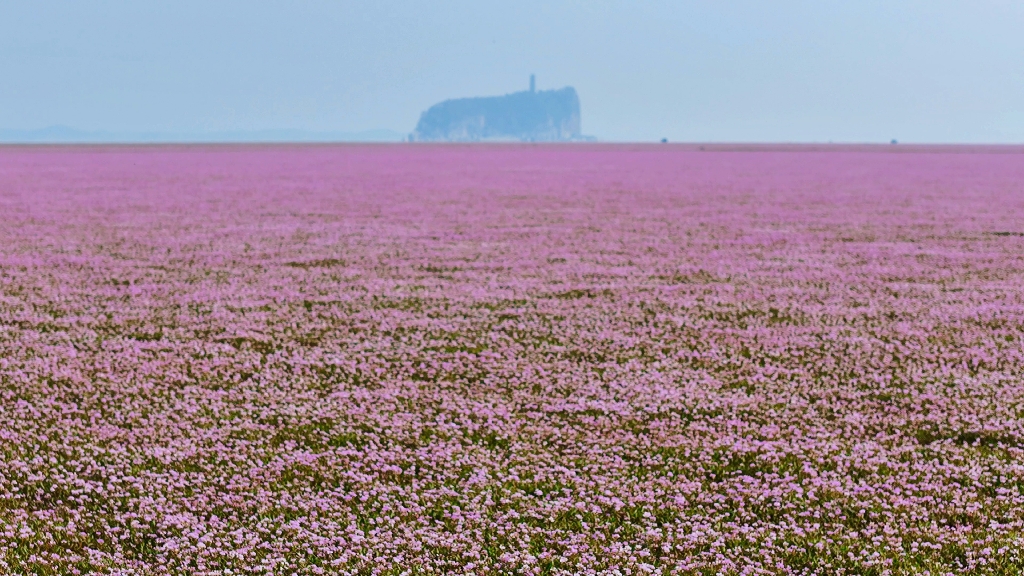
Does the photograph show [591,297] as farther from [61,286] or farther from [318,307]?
[61,286]

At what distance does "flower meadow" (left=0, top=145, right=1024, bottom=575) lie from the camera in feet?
19.9

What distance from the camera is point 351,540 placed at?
20.0 ft

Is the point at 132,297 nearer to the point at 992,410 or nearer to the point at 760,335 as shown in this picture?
the point at 760,335

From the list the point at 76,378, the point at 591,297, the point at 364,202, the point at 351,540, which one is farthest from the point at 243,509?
the point at 364,202

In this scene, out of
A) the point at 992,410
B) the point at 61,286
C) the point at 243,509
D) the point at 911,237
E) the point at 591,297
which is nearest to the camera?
the point at 243,509

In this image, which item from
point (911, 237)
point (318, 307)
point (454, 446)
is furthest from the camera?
point (911, 237)

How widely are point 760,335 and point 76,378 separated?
8.51 m

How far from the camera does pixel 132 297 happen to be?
1504 cm

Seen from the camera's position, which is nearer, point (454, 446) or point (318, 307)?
point (454, 446)

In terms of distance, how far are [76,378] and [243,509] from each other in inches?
174

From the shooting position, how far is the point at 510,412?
8.77 meters

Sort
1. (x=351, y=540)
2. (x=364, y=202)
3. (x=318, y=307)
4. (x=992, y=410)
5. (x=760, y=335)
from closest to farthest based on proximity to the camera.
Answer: (x=351, y=540), (x=992, y=410), (x=760, y=335), (x=318, y=307), (x=364, y=202)

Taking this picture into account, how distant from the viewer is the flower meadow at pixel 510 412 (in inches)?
239

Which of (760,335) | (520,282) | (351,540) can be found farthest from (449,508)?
(520,282)
